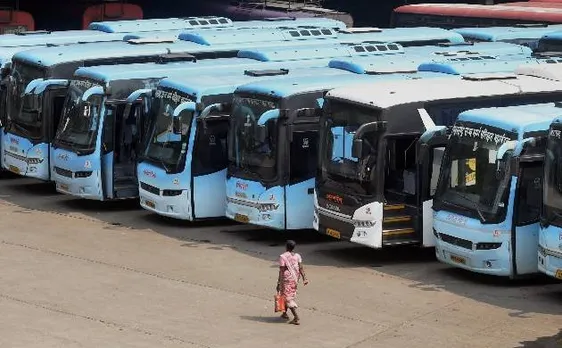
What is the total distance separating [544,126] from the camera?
A: 21328 mm

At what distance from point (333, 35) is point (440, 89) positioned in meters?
9.73

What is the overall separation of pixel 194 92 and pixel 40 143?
4.84 m

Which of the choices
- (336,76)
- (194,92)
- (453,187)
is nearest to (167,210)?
(194,92)

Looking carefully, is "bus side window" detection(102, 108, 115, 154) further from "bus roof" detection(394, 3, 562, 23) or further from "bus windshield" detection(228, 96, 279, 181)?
"bus roof" detection(394, 3, 562, 23)

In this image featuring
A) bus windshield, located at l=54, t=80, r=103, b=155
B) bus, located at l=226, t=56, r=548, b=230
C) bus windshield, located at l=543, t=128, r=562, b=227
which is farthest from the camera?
bus windshield, located at l=54, t=80, r=103, b=155

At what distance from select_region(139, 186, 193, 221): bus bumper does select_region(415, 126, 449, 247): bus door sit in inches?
186

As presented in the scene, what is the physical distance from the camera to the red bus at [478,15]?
3681cm

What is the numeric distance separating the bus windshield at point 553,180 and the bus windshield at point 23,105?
11.9 m

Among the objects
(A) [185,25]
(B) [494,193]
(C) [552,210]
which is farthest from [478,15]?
(C) [552,210]

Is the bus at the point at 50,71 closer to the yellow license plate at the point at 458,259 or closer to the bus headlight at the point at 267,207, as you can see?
the bus headlight at the point at 267,207

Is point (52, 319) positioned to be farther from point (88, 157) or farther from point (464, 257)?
point (88, 157)

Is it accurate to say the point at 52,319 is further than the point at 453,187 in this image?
No

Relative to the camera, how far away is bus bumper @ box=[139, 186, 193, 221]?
25.9 metres

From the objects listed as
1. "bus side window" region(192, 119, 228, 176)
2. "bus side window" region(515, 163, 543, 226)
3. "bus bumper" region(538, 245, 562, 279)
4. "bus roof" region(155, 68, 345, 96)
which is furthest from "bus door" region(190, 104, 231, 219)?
"bus bumper" region(538, 245, 562, 279)
